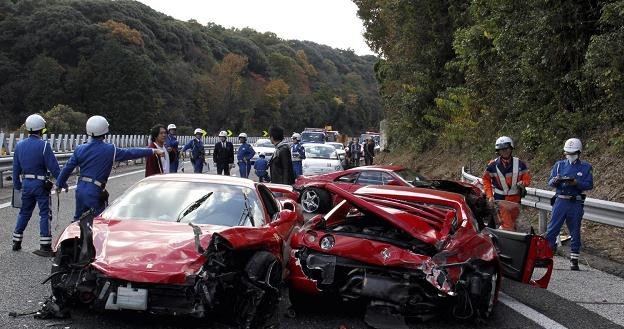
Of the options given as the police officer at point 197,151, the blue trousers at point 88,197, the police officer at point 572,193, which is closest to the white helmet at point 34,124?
the blue trousers at point 88,197

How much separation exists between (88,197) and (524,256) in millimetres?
→ 4808

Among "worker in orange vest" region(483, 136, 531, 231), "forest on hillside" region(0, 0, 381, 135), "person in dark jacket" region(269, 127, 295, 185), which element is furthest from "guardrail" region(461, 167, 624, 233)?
"forest on hillside" region(0, 0, 381, 135)

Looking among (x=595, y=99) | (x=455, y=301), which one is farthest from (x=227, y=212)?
(x=595, y=99)

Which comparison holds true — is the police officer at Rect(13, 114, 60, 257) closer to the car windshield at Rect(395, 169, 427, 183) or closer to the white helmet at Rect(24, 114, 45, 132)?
the white helmet at Rect(24, 114, 45, 132)

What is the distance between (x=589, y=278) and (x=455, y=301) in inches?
132

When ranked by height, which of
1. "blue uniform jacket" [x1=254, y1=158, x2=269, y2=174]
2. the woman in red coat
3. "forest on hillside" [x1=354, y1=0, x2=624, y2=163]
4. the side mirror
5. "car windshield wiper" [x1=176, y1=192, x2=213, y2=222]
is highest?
"forest on hillside" [x1=354, y1=0, x2=624, y2=163]

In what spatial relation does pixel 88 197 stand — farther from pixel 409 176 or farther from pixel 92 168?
pixel 409 176

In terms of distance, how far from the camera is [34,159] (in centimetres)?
821

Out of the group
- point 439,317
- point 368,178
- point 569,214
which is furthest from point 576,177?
point 368,178

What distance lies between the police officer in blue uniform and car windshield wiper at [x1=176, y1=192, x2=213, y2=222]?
1.76 meters

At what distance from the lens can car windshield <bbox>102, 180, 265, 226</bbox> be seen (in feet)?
20.1

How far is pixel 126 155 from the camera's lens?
838 centimetres

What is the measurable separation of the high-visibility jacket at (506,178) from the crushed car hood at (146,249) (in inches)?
206

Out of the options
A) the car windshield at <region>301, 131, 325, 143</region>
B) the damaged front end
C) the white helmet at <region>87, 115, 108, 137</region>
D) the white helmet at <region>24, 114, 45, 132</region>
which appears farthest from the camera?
the car windshield at <region>301, 131, 325, 143</region>
